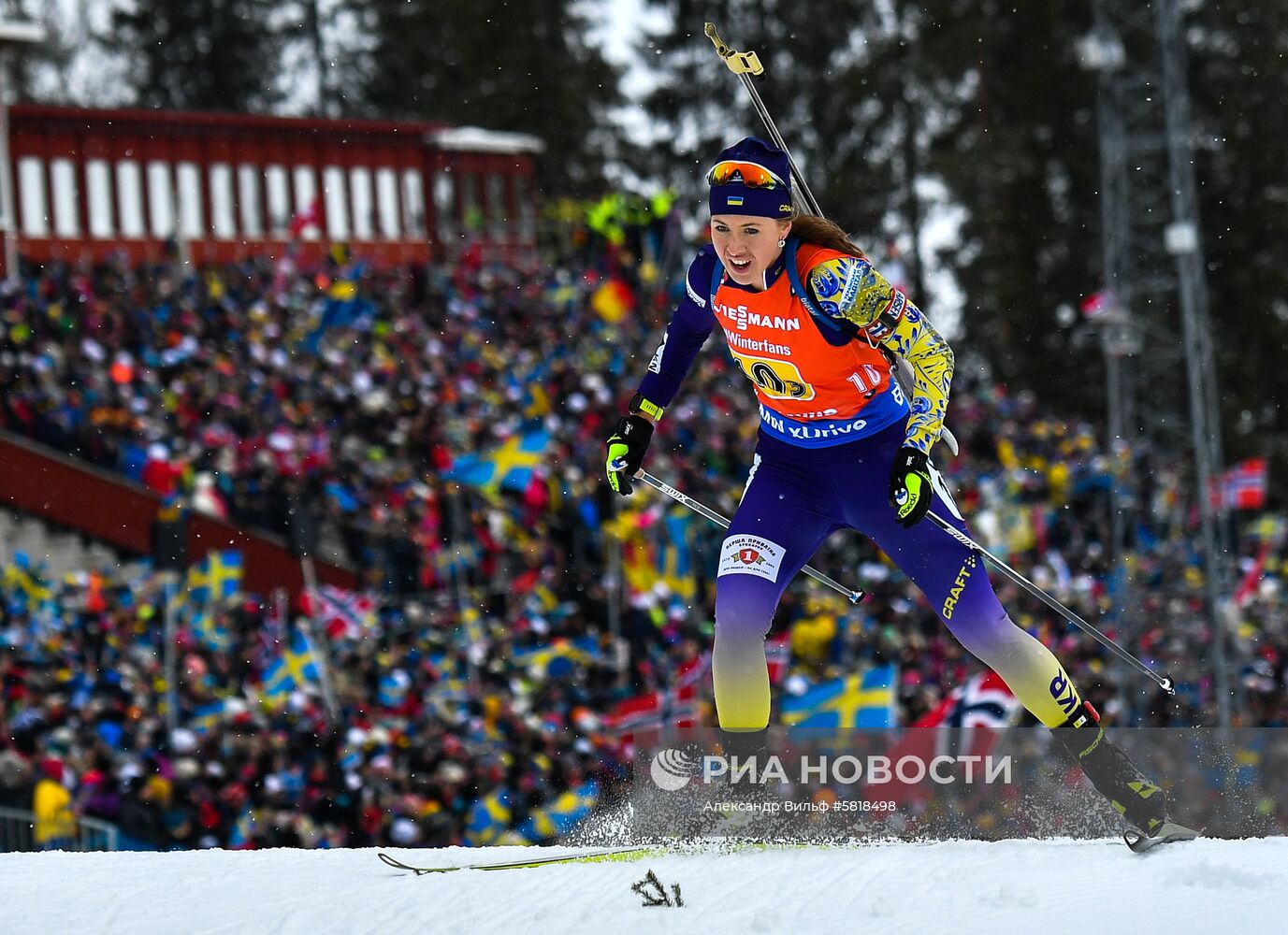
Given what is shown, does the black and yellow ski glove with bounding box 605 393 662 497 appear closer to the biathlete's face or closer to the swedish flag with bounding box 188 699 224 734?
the biathlete's face

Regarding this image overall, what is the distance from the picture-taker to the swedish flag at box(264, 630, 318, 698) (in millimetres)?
10578

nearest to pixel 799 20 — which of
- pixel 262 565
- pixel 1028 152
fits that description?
pixel 1028 152

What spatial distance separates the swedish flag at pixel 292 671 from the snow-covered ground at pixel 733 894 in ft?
16.5

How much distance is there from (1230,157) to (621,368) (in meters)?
18.0

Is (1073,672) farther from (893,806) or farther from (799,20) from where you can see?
(799,20)

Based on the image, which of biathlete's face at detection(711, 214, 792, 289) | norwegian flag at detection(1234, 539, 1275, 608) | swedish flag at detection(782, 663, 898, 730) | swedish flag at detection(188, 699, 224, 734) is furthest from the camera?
norwegian flag at detection(1234, 539, 1275, 608)

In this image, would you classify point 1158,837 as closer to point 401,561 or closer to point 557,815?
point 557,815

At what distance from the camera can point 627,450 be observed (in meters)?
5.26

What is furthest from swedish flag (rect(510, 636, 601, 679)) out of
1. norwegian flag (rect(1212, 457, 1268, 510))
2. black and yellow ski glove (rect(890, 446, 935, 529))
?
norwegian flag (rect(1212, 457, 1268, 510))

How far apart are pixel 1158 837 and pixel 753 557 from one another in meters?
1.56

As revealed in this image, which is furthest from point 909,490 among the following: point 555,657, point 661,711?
point 555,657

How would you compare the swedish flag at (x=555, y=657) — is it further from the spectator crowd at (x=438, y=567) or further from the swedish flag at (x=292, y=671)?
the swedish flag at (x=292, y=671)

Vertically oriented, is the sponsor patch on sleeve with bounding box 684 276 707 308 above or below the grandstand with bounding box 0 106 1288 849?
above

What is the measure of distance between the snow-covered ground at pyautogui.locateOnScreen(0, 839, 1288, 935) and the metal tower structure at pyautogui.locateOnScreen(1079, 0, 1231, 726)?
27.9 ft
